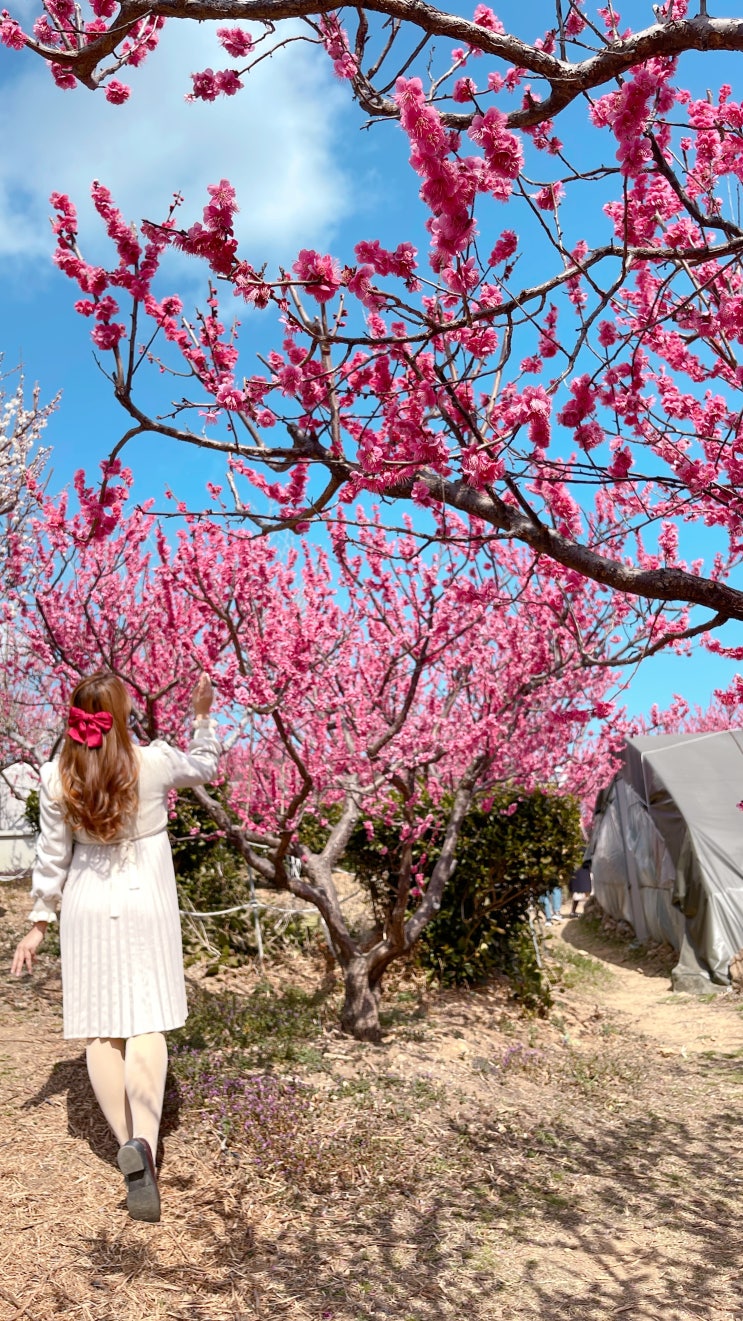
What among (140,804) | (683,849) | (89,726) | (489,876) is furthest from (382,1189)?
(683,849)

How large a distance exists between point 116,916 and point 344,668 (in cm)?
380

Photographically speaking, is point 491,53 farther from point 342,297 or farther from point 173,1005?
point 173,1005

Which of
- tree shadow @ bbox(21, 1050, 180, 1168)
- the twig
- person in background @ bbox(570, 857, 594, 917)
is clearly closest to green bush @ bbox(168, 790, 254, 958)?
tree shadow @ bbox(21, 1050, 180, 1168)

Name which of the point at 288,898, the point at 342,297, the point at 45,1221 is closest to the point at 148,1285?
the point at 45,1221

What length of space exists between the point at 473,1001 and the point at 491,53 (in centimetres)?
630

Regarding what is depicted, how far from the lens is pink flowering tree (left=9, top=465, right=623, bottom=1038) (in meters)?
5.70

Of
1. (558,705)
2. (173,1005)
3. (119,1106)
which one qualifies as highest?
(558,705)

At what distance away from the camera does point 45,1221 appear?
11.0 ft

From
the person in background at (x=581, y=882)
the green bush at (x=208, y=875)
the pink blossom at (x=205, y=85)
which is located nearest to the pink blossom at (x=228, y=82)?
the pink blossom at (x=205, y=85)

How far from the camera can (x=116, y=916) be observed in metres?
3.62

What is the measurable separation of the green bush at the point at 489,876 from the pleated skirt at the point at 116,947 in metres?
3.82

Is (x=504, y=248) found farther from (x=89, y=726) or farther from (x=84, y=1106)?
(x=84, y=1106)

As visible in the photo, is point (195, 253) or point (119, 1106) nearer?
point (195, 253)

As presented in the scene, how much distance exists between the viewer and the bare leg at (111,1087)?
139 inches
